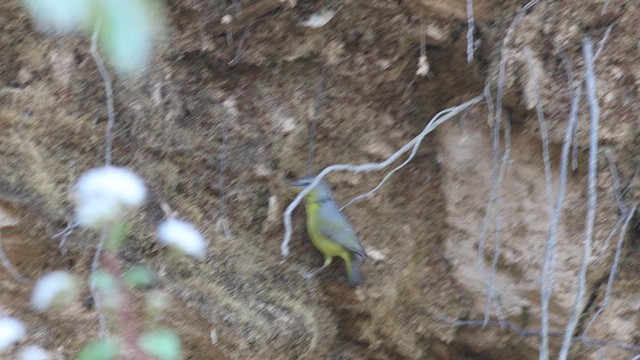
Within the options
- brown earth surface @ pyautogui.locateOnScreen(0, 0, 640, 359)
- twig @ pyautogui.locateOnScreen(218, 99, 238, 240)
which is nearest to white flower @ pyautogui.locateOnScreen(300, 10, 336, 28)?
brown earth surface @ pyautogui.locateOnScreen(0, 0, 640, 359)

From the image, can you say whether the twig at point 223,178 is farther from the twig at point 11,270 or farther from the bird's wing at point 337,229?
the twig at point 11,270

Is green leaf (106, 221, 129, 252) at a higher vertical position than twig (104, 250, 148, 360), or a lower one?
higher

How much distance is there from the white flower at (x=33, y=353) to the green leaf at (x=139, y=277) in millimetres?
317

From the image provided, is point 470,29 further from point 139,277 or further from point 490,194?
point 139,277

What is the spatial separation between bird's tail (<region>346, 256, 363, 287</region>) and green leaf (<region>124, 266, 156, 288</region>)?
731 mm

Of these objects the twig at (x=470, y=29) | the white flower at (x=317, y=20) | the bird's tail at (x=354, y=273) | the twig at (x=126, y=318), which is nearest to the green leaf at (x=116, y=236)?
the twig at (x=126, y=318)

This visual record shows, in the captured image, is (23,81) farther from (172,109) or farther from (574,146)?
(574,146)

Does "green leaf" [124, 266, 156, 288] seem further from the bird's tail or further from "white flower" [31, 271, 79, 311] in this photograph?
the bird's tail

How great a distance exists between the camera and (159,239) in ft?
7.57

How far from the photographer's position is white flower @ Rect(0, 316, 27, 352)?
2023mm

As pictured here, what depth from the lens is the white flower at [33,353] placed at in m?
2.09

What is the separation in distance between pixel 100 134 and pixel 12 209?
0.38m

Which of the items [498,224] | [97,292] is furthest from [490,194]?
[97,292]

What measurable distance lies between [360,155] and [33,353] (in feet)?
4.37
